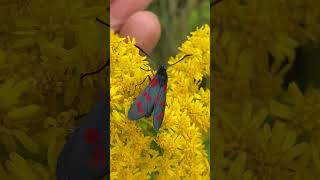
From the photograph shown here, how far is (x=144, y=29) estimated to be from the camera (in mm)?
869

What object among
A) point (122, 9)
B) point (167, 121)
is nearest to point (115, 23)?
point (122, 9)

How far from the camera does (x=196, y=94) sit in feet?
2.88

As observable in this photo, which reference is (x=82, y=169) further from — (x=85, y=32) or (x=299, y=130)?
(x=299, y=130)

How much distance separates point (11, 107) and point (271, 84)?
0.35 m

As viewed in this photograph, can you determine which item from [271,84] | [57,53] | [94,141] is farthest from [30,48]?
[271,84]

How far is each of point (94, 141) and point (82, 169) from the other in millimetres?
46

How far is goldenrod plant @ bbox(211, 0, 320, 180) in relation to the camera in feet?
2.93

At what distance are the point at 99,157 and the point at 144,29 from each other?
0.18 meters

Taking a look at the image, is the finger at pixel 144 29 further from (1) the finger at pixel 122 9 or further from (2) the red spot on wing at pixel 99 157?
(2) the red spot on wing at pixel 99 157

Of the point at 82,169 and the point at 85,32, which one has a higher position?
the point at 85,32

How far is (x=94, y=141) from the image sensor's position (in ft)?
2.80

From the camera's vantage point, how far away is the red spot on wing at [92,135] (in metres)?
0.85

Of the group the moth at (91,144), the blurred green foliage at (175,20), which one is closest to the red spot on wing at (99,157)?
the moth at (91,144)

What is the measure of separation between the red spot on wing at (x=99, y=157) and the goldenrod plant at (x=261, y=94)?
5.9 inches
